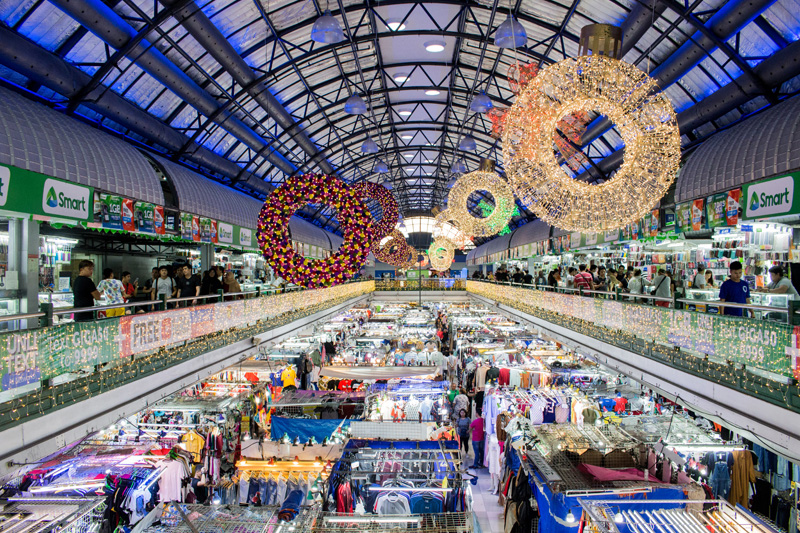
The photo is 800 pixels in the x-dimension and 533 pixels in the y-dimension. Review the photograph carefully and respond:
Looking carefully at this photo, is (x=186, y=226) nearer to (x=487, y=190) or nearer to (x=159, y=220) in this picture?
(x=159, y=220)

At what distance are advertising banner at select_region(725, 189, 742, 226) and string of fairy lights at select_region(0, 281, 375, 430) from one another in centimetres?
882

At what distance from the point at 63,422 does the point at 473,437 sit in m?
6.84

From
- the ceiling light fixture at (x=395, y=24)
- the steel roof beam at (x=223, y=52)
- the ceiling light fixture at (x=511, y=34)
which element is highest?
the ceiling light fixture at (x=395, y=24)

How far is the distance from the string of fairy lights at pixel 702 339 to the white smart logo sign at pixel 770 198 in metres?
2.73

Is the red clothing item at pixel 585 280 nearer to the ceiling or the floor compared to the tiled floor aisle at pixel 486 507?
nearer to the ceiling

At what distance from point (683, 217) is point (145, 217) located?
11829 mm

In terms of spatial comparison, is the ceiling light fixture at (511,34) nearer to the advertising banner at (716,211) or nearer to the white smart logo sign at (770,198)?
the white smart logo sign at (770,198)

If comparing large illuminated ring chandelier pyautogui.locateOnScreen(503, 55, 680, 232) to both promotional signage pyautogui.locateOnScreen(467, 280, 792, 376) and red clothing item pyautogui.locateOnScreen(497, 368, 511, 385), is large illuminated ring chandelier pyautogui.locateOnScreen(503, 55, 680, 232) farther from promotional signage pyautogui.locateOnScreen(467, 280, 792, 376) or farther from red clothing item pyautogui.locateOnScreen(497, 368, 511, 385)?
red clothing item pyautogui.locateOnScreen(497, 368, 511, 385)

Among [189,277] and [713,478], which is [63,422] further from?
[713,478]

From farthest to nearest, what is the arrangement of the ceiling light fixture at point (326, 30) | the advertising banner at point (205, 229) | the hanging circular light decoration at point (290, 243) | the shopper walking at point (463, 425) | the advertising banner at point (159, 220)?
the advertising banner at point (205, 229)
the advertising banner at point (159, 220)
the shopper walking at point (463, 425)
the hanging circular light decoration at point (290, 243)
the ceiling light fixture at point (326, 30)

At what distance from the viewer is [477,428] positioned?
880 centimetres

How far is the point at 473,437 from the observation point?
893 cm

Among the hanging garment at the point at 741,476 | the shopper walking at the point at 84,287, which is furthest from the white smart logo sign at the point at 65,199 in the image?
the hanging garment at the point at 741,476

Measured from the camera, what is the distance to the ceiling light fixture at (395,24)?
587 inches
